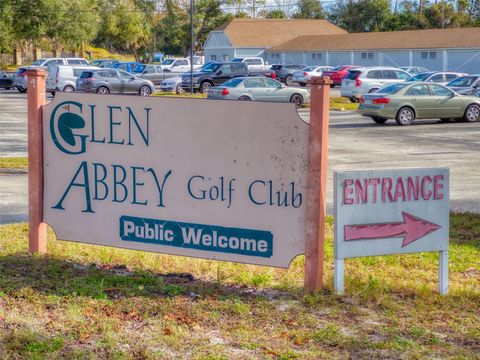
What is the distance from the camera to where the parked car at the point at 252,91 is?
30.0m

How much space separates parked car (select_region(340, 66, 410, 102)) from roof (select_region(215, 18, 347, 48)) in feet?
130

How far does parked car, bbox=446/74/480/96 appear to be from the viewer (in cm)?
3169

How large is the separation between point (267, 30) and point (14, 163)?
2611 inches

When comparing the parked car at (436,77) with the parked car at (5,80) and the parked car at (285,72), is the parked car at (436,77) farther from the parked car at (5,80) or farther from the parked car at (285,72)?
the parked car at (5,80)

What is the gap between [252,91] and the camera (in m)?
30.2

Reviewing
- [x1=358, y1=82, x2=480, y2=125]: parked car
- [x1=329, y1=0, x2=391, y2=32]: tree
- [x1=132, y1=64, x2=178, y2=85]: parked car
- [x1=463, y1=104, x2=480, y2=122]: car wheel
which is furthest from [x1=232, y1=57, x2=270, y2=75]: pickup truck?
[x1=329, y1=0, x2=391, y2=32]: tree

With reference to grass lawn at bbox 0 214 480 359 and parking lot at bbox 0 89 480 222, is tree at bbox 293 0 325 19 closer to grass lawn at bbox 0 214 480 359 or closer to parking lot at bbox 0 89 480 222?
parking lot at bbox 0 89 480 222

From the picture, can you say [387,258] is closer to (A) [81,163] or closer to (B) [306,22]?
(A) [81,163]

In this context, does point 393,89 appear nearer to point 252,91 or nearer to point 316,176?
point 252,91

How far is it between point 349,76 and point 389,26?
57.1m

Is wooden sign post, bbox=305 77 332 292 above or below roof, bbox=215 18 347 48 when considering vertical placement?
below

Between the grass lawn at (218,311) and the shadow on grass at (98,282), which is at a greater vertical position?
the shadow on grass at (98,282)

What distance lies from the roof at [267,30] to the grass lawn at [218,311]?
2806 inches

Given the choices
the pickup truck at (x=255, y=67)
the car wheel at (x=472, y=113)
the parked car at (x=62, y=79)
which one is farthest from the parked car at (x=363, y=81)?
the parked car at (x=62, y=79)
